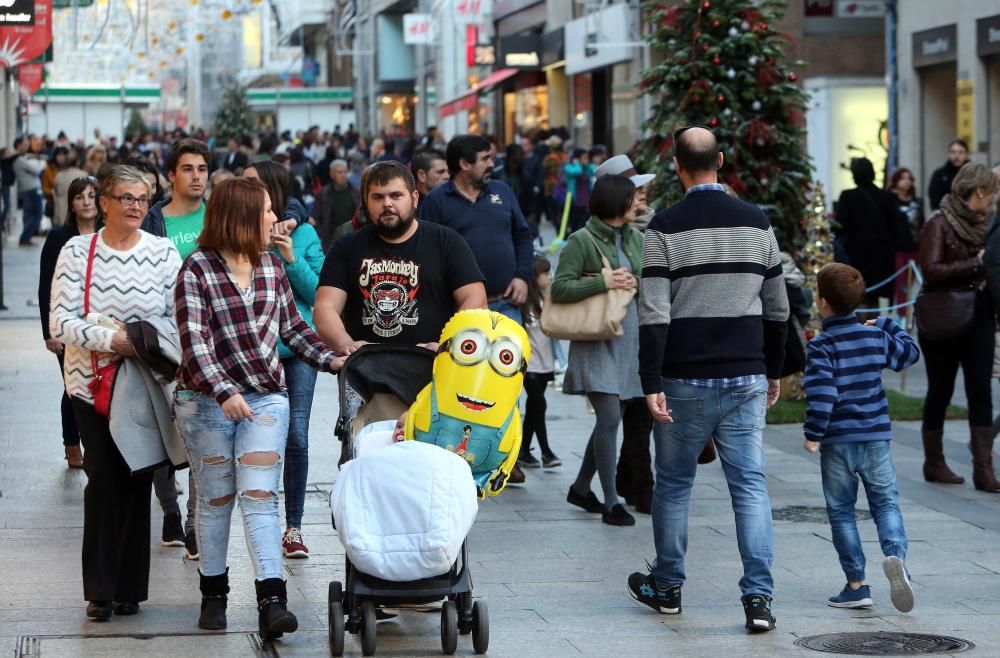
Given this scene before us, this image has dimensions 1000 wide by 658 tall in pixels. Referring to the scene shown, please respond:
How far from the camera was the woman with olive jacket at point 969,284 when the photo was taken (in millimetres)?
10125

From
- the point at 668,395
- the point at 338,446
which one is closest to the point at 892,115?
the point at 338,446

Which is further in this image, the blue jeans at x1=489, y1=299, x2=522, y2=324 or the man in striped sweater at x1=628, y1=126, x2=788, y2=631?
the blue jeans at x1=489, y1=299, x2=522, y2=324

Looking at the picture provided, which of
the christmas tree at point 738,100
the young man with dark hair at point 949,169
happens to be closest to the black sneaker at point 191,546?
the christmas tree at point 738,100

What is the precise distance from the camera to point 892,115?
28.3 metres

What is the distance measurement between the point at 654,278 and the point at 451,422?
1039mm

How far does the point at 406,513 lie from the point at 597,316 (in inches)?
118

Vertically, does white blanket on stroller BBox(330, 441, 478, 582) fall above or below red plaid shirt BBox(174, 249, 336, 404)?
below

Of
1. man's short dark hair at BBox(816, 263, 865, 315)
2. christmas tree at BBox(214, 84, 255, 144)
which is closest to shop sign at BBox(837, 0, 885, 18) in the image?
man's short dark hair at BBox(816, 263, 865, 315)

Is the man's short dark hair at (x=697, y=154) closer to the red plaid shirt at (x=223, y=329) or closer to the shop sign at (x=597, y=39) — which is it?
the red plaid shirt at (x=223, y=329)

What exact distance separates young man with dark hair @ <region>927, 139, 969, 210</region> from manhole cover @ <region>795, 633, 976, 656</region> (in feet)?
45.0

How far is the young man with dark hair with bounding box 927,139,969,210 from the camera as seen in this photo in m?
20.1

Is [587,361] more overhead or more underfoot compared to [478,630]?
more overhead

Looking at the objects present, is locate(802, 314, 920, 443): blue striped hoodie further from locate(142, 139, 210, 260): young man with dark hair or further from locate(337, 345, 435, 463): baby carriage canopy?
locate(142, 139, 210, 260): young man with dark hair

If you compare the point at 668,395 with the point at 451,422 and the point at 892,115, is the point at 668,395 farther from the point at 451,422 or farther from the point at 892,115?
the point at 892,115
